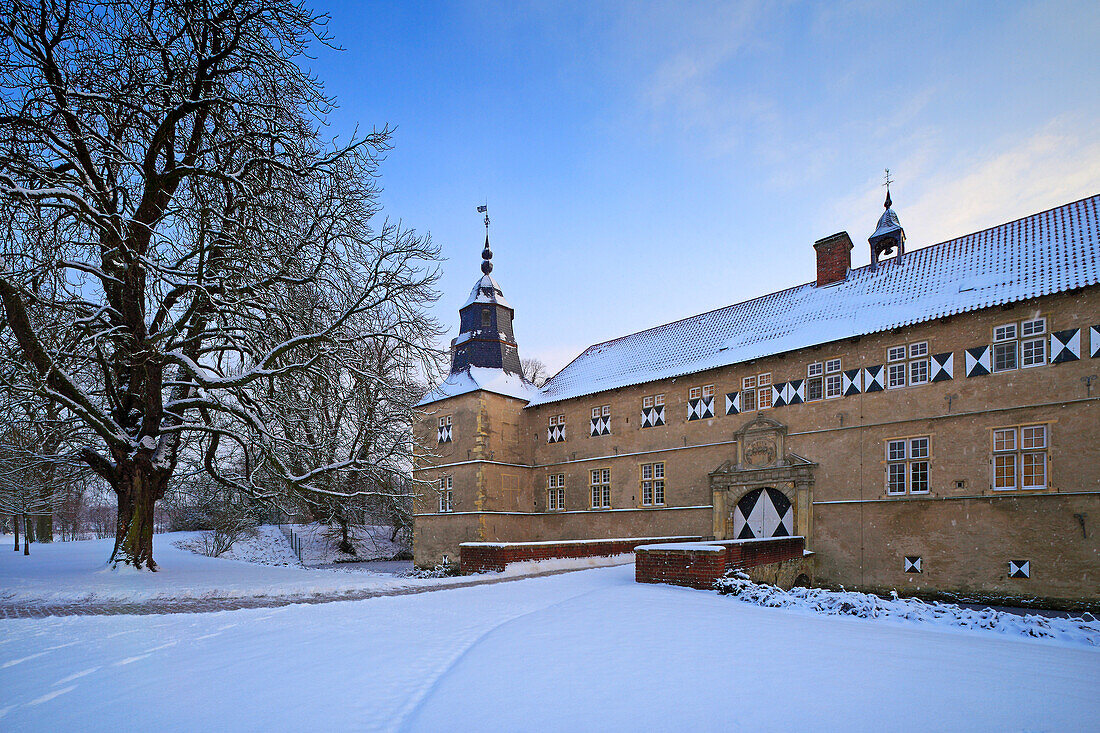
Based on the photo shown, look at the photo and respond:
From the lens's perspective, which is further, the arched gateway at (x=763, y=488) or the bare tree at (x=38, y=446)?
the arched gateway at (x=763, y=488)

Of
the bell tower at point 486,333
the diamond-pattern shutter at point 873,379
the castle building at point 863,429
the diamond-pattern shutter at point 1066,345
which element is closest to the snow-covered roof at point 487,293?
the bell tower at point 486,333

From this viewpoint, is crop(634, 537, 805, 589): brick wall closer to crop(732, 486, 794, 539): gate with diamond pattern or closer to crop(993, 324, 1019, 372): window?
crop(732, 486, 794, 539): gate with diamond pattern

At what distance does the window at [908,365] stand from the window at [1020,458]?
7.12ft

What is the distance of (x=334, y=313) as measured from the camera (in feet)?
38.0

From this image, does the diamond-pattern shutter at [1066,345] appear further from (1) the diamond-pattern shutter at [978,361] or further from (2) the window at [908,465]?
(2) the window at [908,465]

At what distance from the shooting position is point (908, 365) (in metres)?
16.8

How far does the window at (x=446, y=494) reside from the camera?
88.7 feet

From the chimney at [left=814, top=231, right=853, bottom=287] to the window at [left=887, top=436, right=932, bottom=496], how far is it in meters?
6.72

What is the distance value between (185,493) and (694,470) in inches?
592

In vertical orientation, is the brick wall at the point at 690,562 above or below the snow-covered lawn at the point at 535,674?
below

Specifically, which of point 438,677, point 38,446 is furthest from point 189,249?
point 438,677

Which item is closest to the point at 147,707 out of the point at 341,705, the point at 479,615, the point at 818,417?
the point at 341,705

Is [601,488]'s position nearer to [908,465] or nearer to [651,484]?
[651,484]

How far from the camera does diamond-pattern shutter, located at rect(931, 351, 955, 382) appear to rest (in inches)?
631
